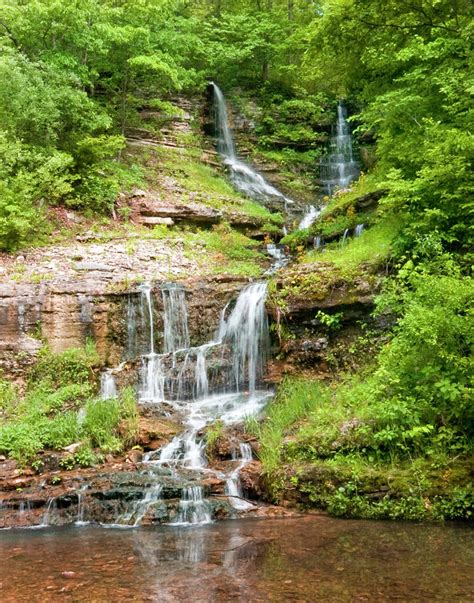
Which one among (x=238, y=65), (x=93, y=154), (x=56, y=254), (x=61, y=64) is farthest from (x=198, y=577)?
(x=238, y=65)

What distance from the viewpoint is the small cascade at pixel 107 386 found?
10031 millimetres

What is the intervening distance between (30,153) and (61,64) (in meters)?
Answer: 3.85

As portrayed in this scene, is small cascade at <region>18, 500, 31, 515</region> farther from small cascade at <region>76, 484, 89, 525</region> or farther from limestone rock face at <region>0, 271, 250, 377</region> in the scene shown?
limestone rock face at <region>0, 271, 250, 377</region>

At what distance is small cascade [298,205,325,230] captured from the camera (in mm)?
16964

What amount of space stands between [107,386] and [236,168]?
13344 mm

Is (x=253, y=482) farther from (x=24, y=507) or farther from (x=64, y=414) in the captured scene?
(x=64, y=414)

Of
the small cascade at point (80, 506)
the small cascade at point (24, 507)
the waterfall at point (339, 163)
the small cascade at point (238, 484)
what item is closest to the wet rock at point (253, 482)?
the small cascade at point (238, 484)

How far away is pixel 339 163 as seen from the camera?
21438 mm

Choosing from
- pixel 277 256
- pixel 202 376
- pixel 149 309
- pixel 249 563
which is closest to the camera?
pixel 249 563

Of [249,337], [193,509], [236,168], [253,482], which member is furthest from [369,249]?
[236,168]

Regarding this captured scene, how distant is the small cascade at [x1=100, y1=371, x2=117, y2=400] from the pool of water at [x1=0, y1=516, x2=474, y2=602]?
4238 mm

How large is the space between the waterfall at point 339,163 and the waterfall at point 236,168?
96.1 inches

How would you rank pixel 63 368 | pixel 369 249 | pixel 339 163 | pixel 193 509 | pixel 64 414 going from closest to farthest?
pixel 193 509
pixel 64 414
pixel 369 249
pixel 63 368
pixel 339 163

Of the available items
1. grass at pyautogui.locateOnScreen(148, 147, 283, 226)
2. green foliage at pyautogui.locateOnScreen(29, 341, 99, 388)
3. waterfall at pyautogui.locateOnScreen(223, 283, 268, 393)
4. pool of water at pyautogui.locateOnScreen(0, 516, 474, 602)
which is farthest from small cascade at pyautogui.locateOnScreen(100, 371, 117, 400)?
grass at pyautogui.locateOnScreen(148, 147, 283, 226)
